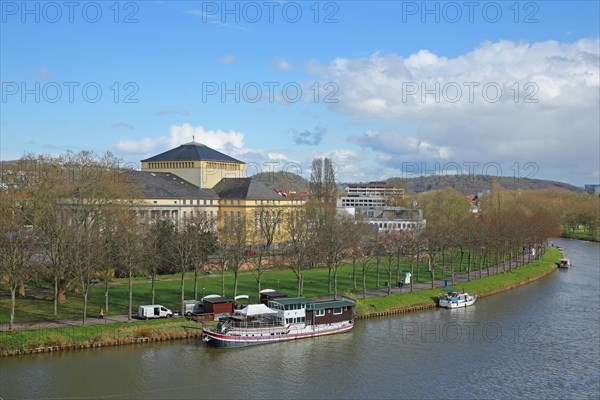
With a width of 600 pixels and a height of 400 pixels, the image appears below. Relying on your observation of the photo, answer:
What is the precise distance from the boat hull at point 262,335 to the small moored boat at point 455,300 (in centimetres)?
1227

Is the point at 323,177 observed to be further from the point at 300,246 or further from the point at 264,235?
the point at 300,246

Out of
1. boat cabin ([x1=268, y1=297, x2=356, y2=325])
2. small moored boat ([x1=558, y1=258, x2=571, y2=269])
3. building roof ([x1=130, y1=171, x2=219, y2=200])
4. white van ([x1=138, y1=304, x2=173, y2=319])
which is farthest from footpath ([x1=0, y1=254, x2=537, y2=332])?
building roof ([x1=130, y1=171, x2=219, y2=200])

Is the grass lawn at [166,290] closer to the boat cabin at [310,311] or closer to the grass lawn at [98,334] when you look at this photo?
the grass lawn at [98,334]

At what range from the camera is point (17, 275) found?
3941 cm

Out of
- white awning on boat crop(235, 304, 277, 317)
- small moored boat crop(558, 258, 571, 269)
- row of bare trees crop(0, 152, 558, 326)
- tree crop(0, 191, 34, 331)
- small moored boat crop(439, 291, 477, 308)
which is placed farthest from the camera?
small moored boat crop(558, 258, 571, 269)

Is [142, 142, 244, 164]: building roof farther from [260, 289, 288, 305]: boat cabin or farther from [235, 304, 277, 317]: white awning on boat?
[235, 304, 277, 317]: white awning on boat

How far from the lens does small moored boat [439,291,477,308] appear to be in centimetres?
5406

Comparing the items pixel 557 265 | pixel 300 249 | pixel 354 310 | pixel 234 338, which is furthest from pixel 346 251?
pixel 557 265

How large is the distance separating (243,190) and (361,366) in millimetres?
52272

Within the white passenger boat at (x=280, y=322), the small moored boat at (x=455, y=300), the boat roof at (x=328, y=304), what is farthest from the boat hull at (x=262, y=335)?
the small moored boat at (x=455, y=300)

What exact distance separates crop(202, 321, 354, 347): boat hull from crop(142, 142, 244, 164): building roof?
5036 centimetres

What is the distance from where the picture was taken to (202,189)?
8725 cm

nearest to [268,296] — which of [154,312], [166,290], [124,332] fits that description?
[154,312]

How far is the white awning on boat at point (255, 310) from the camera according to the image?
42562 millimetres
